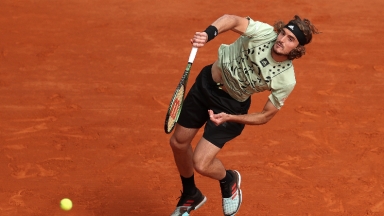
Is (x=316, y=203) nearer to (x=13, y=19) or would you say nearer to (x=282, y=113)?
(x=282, y=113)

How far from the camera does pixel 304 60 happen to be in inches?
465

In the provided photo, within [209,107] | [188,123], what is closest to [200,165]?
[188,123]

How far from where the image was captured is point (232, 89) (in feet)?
24.8

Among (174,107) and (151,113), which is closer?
(174,107)

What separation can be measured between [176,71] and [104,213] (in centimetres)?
337

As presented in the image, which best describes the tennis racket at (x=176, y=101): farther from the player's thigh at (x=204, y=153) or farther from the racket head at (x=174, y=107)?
the player's thigh at (x=204, y=153)

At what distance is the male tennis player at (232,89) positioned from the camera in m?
7.14

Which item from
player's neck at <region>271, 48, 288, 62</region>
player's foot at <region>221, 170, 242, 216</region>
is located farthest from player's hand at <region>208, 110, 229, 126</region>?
player's foot at <region>221, 170, 242, 216</region>

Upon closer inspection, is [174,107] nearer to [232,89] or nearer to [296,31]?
[232,89]

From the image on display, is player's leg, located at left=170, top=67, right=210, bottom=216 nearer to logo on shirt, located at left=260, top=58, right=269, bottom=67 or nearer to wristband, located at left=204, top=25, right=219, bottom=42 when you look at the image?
logo on shirt, located at left=260, top=58, right=269, bottom=67

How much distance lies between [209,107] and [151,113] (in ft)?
8.92

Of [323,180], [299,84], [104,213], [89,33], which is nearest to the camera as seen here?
[104,213]

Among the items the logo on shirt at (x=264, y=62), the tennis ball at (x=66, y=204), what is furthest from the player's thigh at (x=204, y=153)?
the tennis ball at (x=66, y=204)

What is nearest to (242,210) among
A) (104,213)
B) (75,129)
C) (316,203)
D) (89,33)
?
(316,203)
